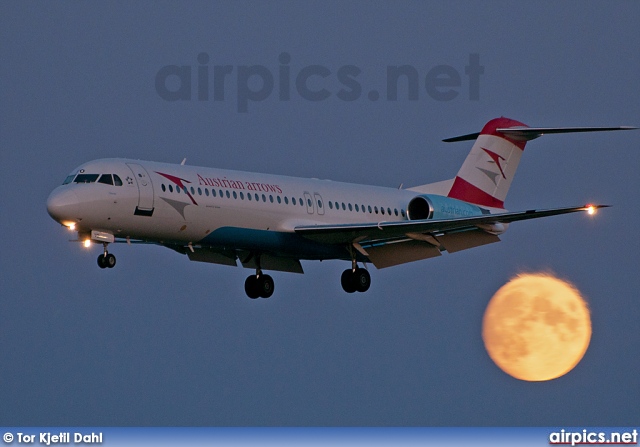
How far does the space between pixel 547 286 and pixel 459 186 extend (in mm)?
6776

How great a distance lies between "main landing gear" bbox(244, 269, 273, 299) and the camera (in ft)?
162

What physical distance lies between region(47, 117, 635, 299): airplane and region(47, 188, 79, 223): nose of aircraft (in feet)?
0.08

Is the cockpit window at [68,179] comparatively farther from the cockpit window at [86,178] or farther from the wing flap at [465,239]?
the wing flap at [465,239]

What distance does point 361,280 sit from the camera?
4809cm

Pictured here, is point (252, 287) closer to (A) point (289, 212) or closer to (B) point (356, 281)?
(B) point (356, 281)

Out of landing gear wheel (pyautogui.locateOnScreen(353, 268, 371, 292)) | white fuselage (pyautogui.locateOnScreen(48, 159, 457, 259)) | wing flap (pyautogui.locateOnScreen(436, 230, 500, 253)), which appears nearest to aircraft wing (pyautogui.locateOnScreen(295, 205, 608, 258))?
wing flap (pyautogui.locateOnScreen(436, 230, 500, 253))

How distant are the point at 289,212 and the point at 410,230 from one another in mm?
3364

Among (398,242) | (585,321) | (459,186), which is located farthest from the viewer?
(459,186)

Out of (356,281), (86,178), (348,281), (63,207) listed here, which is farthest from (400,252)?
(63,207)

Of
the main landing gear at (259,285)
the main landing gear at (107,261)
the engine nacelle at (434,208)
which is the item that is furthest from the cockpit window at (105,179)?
the engine nacelle at (434,208)

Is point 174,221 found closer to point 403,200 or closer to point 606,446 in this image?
point 403,200

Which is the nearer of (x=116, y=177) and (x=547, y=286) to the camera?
(x=116, y=177)

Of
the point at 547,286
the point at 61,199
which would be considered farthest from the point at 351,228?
the point at 61,199

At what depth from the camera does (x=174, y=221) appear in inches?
1734
